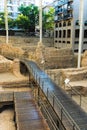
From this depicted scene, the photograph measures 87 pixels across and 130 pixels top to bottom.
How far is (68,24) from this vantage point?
4281cm

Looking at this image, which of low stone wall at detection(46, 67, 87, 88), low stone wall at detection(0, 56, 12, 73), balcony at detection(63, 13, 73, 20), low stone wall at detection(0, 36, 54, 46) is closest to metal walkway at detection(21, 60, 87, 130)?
low stone wall at detection(46, 67, 87, 88)

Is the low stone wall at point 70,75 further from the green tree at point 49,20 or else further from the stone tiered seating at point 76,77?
the green tree at point 49,20

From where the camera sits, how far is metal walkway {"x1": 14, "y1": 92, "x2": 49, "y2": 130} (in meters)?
11.0

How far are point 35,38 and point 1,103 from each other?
27572 mm

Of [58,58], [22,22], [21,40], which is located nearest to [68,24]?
[22,22]

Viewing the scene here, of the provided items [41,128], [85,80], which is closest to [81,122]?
[41,128]

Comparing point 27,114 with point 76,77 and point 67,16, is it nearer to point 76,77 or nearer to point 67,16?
point 76,77

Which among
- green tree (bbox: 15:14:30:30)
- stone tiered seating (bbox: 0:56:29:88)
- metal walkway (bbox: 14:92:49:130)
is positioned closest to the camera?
metal walkway (bbox: 14:92:49:130)

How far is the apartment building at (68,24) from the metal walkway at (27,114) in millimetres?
26513

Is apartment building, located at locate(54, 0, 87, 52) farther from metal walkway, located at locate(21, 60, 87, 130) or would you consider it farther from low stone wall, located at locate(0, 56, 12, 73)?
metal walkway, located at locate(21, 60, 87, 130)

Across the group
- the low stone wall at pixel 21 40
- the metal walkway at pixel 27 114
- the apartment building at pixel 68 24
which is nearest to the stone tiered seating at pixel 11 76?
the metal walkway at pixel 27 114

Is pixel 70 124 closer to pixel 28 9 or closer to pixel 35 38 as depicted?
pixel 35 38

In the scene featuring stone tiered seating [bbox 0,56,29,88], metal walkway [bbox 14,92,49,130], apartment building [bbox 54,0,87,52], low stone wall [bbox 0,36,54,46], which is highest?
apartment building [bbox 54,0,87,52]

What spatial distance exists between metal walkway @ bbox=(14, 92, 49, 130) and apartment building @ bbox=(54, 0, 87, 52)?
26.5 meters
